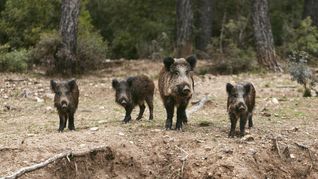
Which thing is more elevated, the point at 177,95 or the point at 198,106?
the point at 177,95

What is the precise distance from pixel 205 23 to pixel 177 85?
676 inches

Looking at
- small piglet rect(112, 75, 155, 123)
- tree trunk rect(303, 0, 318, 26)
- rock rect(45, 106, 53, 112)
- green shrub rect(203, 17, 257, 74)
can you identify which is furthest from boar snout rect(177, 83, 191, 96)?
tree trunk rect(303, 0, 318, 26)

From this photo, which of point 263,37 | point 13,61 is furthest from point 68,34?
point 263,37

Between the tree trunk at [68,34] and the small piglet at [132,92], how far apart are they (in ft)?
22.4

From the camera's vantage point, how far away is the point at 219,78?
19125 mm

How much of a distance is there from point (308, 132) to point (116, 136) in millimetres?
3688

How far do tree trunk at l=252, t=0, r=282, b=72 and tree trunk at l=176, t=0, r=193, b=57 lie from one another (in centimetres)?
305

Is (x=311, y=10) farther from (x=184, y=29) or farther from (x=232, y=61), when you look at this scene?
(x=232, y=61)

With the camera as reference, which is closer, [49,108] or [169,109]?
[169,109]

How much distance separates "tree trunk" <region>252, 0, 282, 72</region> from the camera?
66.6ft

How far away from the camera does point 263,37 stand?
67.8ft

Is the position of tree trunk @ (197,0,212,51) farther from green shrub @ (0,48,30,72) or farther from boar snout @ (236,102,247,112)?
boar snout @ (236,102,247,112)

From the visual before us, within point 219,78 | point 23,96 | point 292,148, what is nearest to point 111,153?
point 292,148

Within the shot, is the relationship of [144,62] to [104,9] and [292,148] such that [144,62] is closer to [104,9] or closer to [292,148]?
[104,9]
